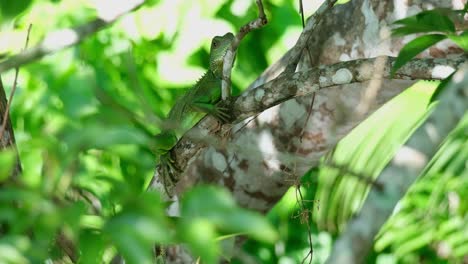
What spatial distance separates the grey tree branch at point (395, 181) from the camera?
0.84 m

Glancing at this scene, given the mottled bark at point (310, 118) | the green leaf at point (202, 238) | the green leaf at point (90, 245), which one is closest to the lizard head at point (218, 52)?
the mottled bark at point (310, 118)

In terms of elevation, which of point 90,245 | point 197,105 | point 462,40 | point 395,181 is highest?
point 462,40

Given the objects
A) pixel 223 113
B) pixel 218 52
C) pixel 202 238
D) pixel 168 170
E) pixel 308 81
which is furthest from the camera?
pixel 218 52

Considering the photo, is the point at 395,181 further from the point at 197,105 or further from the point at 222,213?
the point at 197,105

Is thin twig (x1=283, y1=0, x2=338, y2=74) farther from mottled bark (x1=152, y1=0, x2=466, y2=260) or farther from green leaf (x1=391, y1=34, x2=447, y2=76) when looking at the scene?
green leaf (x1=391, y1=34, x2=447, y2=76)

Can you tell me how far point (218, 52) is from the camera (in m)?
2.47

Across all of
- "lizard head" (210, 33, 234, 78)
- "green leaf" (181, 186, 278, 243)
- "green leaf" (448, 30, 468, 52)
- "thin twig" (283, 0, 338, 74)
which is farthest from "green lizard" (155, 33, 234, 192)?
"green leaf" (181, 186, 278, 243)

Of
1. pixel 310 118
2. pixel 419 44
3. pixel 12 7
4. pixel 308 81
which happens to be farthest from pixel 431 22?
pixel 310 118

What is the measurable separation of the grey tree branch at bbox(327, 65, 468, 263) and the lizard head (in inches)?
60.4

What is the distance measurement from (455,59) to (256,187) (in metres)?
0.83

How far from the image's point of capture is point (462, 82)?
0.97 meters

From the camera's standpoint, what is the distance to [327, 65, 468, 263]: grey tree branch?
2.75ft

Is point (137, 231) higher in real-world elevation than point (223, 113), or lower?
lower

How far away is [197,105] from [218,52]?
271 mm
